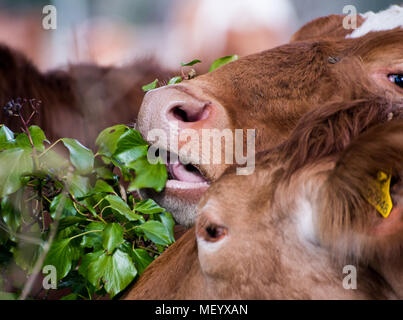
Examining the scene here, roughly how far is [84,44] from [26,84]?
3.63 ft

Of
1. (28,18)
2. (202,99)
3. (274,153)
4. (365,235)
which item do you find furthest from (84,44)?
(365,235)

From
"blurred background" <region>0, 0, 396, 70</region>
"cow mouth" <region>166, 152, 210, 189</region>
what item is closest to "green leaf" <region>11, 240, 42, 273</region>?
"cow mouth" <region>166, 152, 210, 189</region>

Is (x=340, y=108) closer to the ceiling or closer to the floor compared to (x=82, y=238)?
closer to the ceiling

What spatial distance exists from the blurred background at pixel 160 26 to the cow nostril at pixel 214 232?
7.43 feet

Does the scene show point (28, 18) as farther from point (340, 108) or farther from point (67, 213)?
point (340, 108)

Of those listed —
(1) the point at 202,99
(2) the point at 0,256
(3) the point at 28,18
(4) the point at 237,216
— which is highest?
(3) the point at 28,18

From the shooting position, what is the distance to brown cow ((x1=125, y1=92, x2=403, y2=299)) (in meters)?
0.70

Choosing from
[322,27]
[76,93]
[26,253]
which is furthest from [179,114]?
[76,93]

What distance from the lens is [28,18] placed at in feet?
11.4

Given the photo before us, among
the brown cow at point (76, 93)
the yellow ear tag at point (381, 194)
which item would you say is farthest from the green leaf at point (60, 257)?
the brown cow at point (76, 93)

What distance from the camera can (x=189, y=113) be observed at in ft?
3.99

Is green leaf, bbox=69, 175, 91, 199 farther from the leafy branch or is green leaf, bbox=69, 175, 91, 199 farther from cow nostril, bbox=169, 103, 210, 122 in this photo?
cow nostril, bbox=169, 103, 210, 122

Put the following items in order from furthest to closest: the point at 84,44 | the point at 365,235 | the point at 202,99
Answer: the point at 84,44, the point at 202,99, the point at 365,235

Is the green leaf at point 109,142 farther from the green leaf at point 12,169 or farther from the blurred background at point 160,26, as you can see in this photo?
the blurred background at point 160,26
